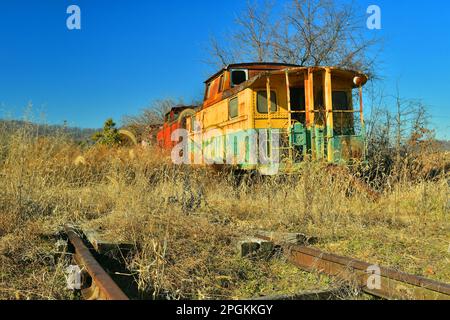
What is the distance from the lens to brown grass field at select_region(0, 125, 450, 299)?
3832 millimetres

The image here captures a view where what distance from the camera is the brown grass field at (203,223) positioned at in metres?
3.83

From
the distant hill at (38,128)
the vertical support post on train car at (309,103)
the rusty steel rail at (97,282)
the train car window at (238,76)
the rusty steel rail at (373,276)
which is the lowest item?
the rusty steel rail at (373,276)

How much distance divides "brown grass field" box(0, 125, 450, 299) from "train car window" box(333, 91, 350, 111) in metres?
2.62

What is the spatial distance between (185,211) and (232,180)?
3.47 metres

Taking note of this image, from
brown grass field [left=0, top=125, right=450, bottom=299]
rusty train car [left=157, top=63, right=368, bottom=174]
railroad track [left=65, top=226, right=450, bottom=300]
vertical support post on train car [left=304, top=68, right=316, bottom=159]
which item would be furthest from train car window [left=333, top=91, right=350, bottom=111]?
railroad track [left=65, top=226, right=450, bottom=300]

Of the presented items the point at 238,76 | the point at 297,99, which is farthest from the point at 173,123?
the point at 297,99

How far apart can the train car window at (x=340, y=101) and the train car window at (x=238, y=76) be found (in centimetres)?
247

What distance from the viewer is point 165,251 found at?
13.5 ft

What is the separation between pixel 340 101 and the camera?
10.7 m

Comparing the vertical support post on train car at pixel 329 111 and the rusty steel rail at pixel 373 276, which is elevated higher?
the vertical support post on train car at pixel 329 111

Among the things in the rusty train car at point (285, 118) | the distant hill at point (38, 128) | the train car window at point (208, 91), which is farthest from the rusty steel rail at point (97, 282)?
the train car window at point (208, 91)

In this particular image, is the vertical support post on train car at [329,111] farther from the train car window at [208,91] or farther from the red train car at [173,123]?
the red train car at [173,123]

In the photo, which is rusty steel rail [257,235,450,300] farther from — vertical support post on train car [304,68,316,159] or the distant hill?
vertical support post on train car [304,68,316,159]

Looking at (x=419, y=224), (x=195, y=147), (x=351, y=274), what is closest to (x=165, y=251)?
(x=351, y=274)
